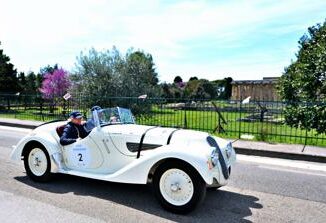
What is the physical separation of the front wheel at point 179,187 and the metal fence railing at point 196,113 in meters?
7.25

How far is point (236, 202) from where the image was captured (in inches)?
220

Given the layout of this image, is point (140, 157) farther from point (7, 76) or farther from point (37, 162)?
point (7, 76)

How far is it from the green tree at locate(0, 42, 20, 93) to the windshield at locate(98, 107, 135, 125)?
29.4 m

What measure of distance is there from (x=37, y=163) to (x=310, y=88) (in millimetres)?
11539

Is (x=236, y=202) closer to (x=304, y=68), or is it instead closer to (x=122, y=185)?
(x=122, y=185)

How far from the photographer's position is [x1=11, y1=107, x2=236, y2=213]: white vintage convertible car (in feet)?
16.3

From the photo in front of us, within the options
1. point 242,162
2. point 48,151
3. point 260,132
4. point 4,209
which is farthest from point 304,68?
point 4,209

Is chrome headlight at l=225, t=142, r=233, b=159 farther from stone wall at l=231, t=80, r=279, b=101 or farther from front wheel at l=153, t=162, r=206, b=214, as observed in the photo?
stone wall at l=231, t=80, r=279, b=101

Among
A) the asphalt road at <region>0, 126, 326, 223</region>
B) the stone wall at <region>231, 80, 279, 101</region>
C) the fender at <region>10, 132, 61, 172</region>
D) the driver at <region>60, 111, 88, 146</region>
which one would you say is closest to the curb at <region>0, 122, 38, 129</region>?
the asphalt road at <region>0, 126, 326, 223</region>

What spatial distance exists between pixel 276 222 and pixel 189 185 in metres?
1.22

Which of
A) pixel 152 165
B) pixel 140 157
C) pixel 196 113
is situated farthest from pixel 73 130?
pixel 196 113

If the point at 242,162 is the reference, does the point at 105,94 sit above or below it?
above

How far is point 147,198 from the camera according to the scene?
5688 mm

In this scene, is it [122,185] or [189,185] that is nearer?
[189,185]
